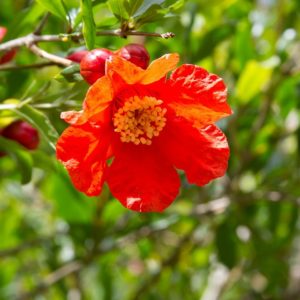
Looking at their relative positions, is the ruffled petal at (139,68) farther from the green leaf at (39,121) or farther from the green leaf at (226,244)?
the green leaf at (226,244)

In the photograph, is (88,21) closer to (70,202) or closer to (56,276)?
(70,202)

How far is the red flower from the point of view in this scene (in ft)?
3.91

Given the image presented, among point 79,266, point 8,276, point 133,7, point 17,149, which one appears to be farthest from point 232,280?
point 133,7

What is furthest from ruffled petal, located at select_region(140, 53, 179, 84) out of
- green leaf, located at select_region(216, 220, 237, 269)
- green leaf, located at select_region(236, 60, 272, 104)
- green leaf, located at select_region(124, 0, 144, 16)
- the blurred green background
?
green leaf, located at select_region(216, 220, 237, 269)

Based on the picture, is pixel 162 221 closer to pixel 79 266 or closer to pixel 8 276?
pixel 79 266

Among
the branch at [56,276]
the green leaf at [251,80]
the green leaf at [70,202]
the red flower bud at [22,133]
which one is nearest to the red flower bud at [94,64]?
the red flower bud at [22,133]

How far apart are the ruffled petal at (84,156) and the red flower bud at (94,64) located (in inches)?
3.9

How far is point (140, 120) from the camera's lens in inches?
54.1

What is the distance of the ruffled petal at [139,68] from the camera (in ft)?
3.76

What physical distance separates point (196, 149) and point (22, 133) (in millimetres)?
408

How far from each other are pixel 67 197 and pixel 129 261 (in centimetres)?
92

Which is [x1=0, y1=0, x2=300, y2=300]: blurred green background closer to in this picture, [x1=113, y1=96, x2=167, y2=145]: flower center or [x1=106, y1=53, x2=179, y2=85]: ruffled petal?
[x1=113, y1=96, x2=167, y2=145]: flower center

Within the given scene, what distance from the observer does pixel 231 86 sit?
2.31m

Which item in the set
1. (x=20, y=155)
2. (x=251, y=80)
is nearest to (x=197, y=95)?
(x=20, y=155)
